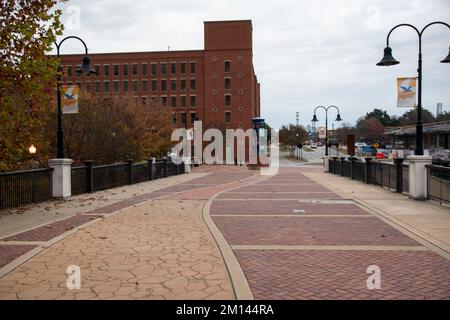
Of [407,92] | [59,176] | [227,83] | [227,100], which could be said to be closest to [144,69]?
[227,83]

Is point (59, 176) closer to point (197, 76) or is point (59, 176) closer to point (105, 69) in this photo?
point (197, 76)

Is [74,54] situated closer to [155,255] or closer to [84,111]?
[84,111]

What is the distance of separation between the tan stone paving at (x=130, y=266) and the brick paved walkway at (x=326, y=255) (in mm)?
596

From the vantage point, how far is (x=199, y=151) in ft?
240

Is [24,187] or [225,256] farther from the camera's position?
[24,187]

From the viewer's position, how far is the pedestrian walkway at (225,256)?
5711 millimetres

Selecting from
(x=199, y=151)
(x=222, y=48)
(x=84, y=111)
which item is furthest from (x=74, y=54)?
(x=84, y=111)

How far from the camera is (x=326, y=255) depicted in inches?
299

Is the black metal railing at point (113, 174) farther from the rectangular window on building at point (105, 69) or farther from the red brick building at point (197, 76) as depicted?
the rectangular window on building at point (105, 69)

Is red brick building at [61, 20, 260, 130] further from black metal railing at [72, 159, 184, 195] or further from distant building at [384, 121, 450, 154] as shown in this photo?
black metal railing at [72, 159, 184, 195]

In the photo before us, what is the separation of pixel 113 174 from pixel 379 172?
12.7 m

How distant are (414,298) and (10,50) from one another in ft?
36.4

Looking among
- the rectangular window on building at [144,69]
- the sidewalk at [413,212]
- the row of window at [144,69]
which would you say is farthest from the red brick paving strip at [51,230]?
the rectangular window on building at [144,69]
